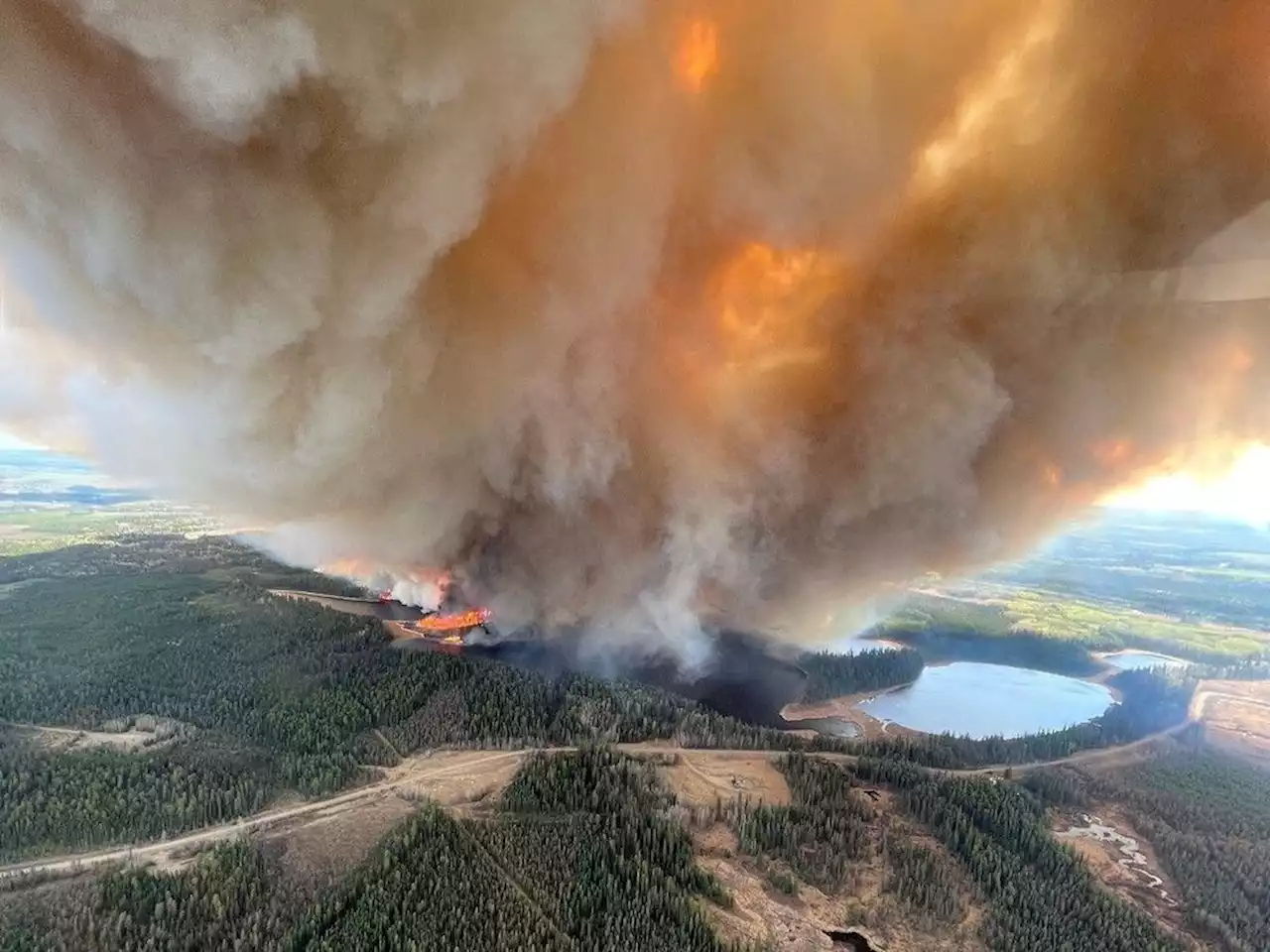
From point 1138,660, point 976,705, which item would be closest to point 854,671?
point 976,705

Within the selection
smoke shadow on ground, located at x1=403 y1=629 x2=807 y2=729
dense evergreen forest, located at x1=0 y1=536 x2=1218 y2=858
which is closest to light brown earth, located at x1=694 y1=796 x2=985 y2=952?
dense evergreen forest, located at x1=0 y1=536 x2=1218 y2=858

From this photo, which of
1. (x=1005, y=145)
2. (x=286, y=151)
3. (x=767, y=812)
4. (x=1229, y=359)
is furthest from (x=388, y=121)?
(x=1229, y=359)

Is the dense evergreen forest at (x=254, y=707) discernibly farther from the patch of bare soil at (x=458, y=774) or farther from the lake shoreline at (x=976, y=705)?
the lake shoreline at (x=976, y=705)

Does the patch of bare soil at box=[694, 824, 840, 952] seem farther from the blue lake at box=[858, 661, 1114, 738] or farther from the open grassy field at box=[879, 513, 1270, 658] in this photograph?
the open grassy field at box=[879, 513, 1270, 658]

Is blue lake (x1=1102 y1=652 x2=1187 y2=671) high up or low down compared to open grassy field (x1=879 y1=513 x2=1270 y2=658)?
down

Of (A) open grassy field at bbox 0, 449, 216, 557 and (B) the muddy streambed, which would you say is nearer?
(B) the muddy streambed

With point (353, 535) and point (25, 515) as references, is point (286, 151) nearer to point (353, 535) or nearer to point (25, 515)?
point (353, 535)

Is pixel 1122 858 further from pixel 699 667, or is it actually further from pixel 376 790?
pixel 376 790
